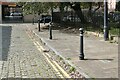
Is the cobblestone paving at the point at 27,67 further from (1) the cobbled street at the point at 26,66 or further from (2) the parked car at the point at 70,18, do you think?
(2) the parked car at the point at 70,18

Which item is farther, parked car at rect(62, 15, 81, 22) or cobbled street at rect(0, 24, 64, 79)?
parked car at rect(62, 15, 81, 22)

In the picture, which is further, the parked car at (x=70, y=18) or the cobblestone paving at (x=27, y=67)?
the parked car at (x=70, y=18)

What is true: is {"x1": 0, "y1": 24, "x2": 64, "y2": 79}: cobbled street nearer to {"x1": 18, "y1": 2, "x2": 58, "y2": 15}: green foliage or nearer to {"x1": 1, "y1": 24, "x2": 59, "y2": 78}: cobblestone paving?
{"x1": 1, "y1": 24, "x2": 59, "y2": 78}: cobblestone paving

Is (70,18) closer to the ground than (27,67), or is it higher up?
higher up

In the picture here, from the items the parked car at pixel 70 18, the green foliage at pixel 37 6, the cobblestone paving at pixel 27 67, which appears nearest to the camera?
the cobblestone paving at pixel 27 67

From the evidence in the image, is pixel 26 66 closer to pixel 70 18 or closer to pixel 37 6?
pixel 37 6

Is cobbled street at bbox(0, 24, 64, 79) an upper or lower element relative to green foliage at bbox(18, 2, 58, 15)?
lower

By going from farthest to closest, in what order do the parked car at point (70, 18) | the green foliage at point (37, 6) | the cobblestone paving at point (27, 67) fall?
the parked car at point (70, 18) → the green foliage at point (37, 6) → the cobblestone paving at point (27, 67)

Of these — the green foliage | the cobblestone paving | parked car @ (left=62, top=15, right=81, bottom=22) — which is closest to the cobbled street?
the cobblestone paving

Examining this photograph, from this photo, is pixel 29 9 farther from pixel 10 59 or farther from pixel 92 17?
pixel 10 59

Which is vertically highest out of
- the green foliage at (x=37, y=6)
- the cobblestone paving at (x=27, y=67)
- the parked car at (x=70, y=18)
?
the green foliage at (x=37, y=6)

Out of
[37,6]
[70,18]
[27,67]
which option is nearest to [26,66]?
[27,67]

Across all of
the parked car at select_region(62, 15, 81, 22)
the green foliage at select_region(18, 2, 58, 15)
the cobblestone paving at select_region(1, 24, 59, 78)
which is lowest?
the cobblestone paving at select_region(1, 24, 59, 78)

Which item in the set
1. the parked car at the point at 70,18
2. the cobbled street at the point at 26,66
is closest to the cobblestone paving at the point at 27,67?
the cobbled street at the point at 26,66
